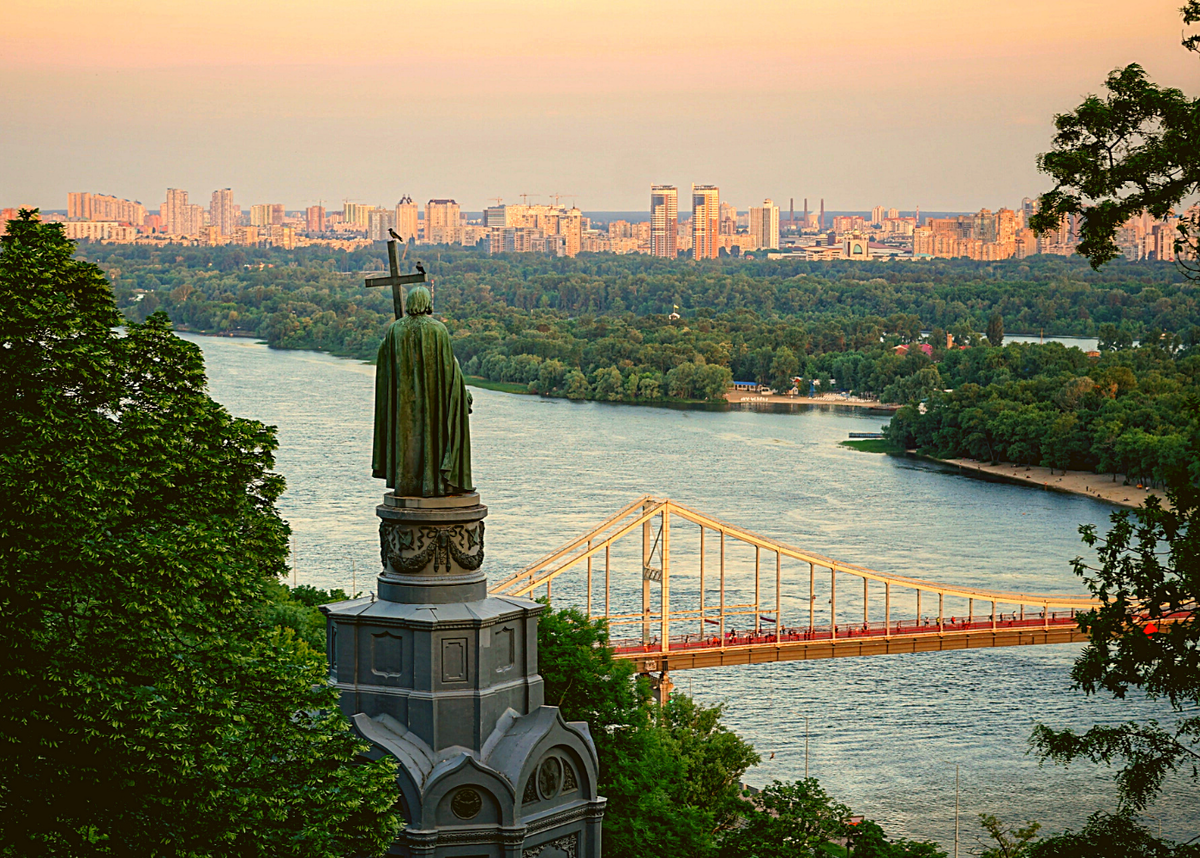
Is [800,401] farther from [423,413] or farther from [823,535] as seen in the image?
[423,413]

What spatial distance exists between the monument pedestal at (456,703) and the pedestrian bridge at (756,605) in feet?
82.7

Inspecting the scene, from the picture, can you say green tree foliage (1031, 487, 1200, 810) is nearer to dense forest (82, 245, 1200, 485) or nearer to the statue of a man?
dense forest (82, 245, 1200, 485)

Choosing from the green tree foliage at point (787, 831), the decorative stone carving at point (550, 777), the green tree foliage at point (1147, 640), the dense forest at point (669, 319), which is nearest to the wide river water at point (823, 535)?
the green tree foliage at point (787, 831)

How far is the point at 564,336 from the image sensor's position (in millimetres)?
114375

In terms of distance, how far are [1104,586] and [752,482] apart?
167ft

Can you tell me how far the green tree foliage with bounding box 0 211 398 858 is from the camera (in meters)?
9.03

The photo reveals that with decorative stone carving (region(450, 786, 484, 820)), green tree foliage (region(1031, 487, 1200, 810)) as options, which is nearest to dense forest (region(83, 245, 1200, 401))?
green tree foliage (region(1031, 487, 1200, 810))

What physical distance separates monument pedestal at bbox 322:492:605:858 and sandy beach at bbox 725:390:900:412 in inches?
3433

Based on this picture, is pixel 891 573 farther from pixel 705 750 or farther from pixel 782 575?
pixel 705 750

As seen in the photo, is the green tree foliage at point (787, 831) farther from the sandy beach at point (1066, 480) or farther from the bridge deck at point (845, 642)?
the sandy beach at point (1066, 480)

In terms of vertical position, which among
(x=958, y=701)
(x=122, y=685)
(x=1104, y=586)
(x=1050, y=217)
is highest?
(x=1050, y=217)

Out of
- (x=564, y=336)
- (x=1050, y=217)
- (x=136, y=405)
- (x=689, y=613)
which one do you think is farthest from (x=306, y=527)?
(x=564, y=336)

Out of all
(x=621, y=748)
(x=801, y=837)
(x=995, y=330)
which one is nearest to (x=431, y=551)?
(x=621, y=748)

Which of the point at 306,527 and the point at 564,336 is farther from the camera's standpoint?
the point at 564,336
